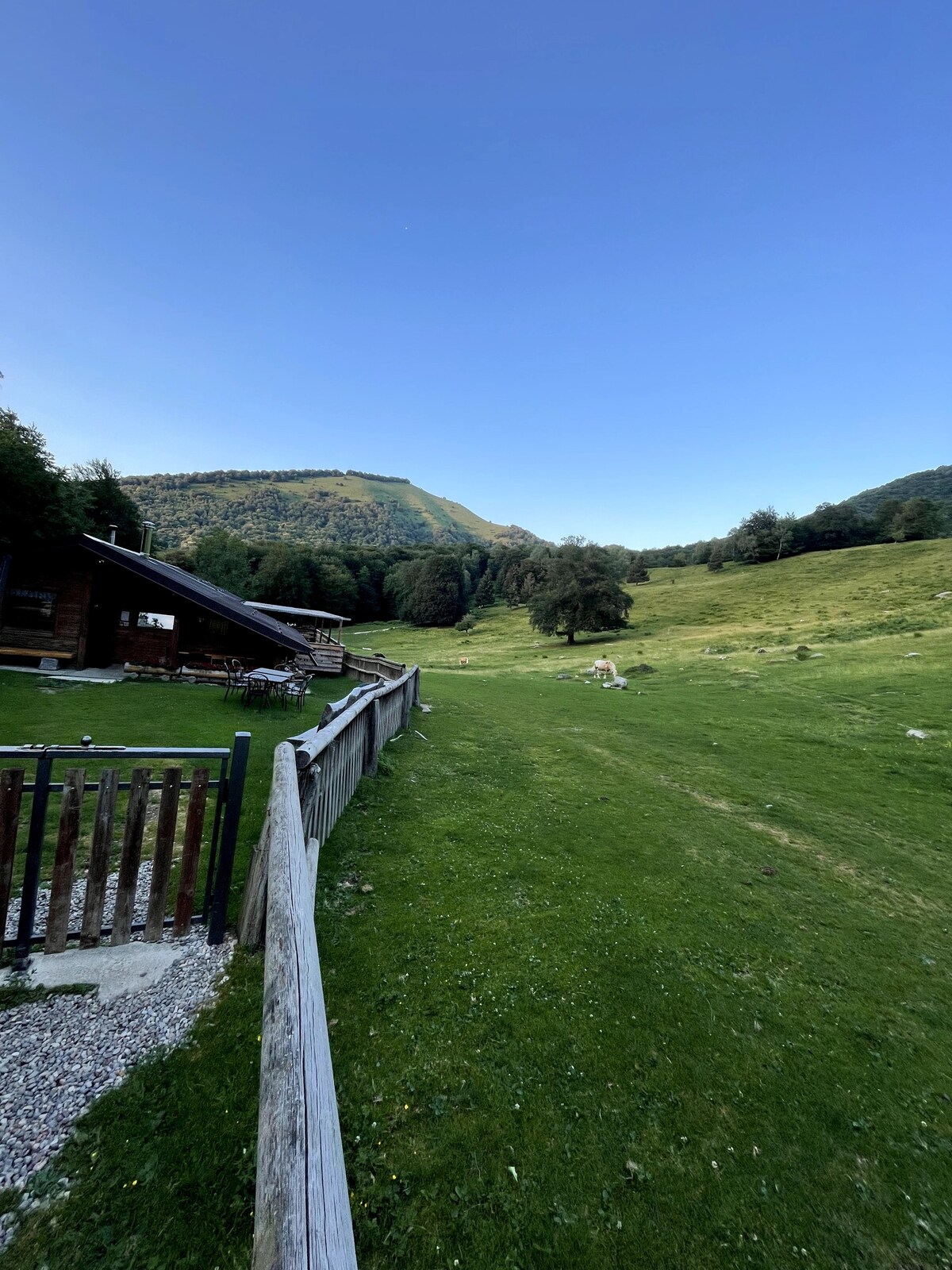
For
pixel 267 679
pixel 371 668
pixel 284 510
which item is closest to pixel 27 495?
pixel 267 679

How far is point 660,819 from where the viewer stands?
784 cm

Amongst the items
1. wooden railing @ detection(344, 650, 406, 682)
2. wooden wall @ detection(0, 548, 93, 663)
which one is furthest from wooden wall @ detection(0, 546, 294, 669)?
wooden railing @ detection(344, 650, 406, 682)

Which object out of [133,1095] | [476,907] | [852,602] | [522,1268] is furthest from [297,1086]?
[852,602]

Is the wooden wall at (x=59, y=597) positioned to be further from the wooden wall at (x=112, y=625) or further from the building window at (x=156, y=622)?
the building window at (x=156, y=622)

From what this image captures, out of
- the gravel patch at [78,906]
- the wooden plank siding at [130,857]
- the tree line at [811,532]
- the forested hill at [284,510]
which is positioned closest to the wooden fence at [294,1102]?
the wooden plank siding at [130,857]

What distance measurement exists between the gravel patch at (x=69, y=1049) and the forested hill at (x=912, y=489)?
127 m

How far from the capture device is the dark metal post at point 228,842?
359 cm

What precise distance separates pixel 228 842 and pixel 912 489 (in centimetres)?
14931

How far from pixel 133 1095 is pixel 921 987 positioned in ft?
20.2

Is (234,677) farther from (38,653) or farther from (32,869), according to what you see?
(32,869)

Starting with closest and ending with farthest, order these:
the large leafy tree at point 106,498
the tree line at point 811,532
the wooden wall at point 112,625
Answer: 1. the wooden wall at point 112,625
2. the large leafy tree at point 106,498
3. the tree line at point 811,532

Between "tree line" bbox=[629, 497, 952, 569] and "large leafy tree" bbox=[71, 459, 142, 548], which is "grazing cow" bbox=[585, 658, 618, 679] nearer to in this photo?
"large leafy tree" bbox=[71, 459, 142, 548]

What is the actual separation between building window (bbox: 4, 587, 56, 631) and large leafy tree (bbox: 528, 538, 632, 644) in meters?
33.5

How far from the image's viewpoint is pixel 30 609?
17.2m
